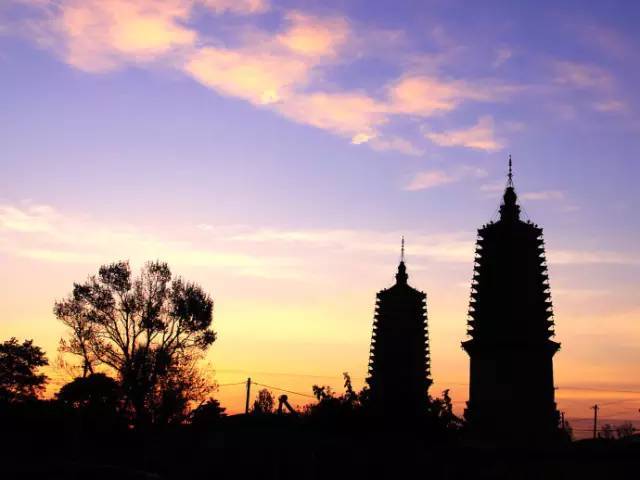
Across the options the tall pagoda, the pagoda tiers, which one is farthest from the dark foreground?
the pagoda tiers

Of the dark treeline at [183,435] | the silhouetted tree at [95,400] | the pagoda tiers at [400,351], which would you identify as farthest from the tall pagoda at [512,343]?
the silhouetted tree at [95,400]

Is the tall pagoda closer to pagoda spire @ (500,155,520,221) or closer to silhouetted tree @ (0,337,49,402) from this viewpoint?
pagoda spire @ (500,155,520,221)

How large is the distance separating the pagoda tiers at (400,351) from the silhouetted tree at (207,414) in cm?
2436

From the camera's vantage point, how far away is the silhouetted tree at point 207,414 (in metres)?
47.1

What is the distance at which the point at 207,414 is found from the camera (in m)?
54.2

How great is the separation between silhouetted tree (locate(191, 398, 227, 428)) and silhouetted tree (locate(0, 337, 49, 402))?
24.3 metres

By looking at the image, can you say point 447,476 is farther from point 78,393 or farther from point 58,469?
point 78,393

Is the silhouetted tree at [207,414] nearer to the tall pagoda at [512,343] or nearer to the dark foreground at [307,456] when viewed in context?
the dark foreground at [307,456]

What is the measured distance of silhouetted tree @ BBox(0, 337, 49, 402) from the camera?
75750 mm

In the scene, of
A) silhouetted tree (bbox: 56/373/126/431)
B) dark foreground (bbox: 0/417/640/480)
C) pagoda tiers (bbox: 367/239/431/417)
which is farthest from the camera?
pagoda tiers (bbox: 367/239/431/417)

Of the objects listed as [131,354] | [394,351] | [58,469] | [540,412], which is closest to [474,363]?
[540,412]

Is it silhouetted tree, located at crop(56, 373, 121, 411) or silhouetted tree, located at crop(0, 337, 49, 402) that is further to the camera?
silhouetted tree, located at crop(0, 337, 49, 402)

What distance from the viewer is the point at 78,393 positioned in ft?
191

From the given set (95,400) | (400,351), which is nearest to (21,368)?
(95,400)
